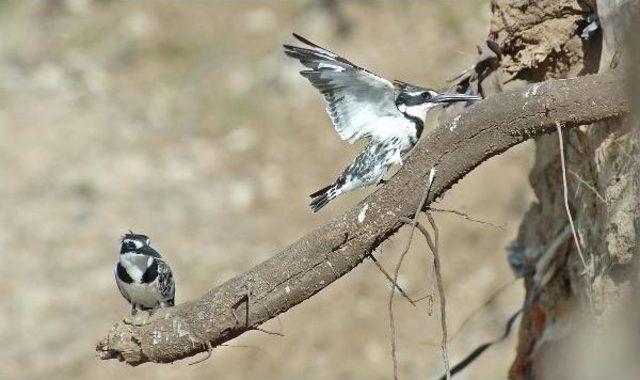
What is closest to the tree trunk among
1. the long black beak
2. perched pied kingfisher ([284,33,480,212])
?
the long black beak

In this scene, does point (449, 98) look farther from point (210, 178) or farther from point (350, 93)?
point (210, 178)

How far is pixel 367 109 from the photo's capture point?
14.5 ft

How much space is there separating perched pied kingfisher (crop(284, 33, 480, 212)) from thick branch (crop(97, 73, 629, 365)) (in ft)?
1.12

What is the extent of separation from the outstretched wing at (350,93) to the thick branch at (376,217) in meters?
0.49

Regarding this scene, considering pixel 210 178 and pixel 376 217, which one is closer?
pixel 376 217

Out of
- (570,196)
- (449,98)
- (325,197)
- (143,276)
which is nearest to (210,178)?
(143,276)

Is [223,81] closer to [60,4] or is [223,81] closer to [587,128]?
[60,4]

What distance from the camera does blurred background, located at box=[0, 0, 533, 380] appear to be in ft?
31.3

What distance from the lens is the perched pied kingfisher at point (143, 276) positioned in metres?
5.27

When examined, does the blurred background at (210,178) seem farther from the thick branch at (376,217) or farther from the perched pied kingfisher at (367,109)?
the thick branch at (376,217)

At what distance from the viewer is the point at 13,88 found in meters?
13.0

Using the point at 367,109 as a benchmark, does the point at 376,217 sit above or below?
below

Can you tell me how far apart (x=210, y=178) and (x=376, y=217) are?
7875mm

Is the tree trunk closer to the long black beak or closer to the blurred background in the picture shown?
the long black beak
